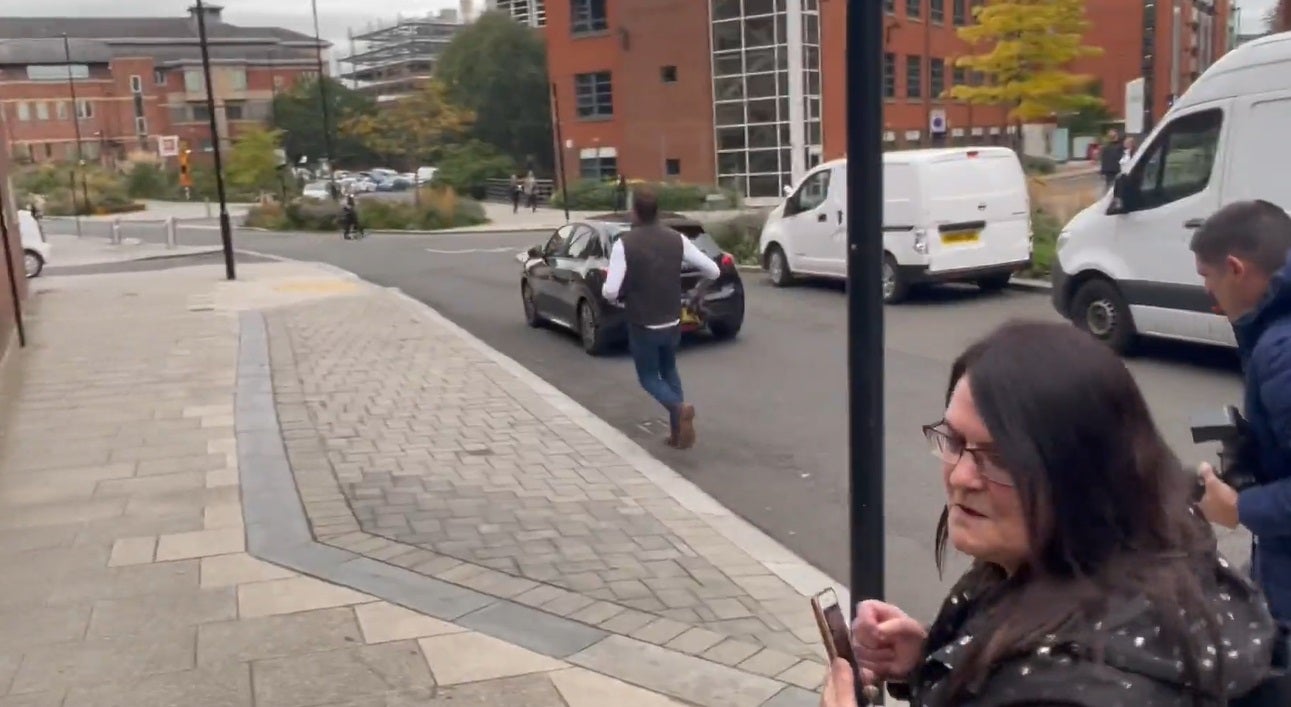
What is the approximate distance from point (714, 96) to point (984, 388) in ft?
160

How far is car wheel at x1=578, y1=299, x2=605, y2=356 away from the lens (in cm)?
1238

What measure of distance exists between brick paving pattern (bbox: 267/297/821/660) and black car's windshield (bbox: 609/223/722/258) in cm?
263

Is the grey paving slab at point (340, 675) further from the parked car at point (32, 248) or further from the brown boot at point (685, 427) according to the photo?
the parked car at point (32, 248)

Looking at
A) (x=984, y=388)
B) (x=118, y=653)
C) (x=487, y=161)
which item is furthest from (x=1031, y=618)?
(x=487, y=161)

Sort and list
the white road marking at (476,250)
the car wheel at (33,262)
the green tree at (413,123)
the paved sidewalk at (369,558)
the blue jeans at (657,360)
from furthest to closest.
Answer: the green tree at (413,123), the white road marking at (476,250), the car wheel at (33,262), the blue jeans at (657,360), the paved sidewalk at (369,558)

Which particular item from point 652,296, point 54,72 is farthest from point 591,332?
point 54,72

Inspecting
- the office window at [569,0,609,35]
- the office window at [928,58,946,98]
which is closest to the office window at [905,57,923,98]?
the office window at [928,58,946,98]

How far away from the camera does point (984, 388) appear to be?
5.00ft

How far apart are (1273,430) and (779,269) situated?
14.6 metres

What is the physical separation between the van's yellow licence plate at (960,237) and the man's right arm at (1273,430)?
11779 millimetres

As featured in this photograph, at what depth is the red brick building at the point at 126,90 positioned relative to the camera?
100125mm

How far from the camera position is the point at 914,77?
52625 mm

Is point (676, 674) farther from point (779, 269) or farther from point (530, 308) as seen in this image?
point (779, 269)

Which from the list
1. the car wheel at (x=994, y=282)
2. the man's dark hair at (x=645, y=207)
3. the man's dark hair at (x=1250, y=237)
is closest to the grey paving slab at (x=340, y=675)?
the man's dark hair at (x=1250, y=237)
